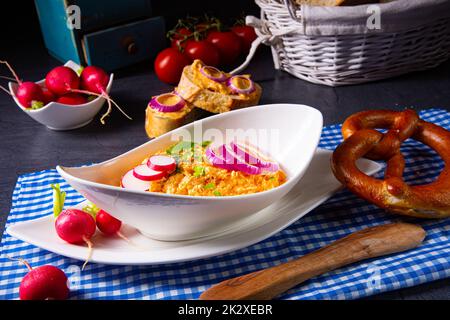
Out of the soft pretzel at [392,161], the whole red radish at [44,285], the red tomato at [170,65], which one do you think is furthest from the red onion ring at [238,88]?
the whole red radish at [44,285]

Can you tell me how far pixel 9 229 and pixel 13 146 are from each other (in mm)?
842

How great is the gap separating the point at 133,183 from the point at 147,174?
0.04 m

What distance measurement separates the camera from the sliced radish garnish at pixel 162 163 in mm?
1264

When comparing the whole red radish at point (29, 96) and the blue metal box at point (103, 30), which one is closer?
the whole red radish at point (29, 96)

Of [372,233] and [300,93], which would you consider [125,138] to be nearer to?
[300,93]

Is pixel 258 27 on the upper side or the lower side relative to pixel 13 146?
upper

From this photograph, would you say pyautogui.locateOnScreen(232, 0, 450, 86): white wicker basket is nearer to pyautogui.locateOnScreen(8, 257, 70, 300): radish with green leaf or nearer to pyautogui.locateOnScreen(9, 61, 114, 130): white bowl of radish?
pyautogui.locateOnScreen(9, 61, 114, 130): white bowl of radish

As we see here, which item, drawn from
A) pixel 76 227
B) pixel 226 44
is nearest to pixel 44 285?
pixel 76 227

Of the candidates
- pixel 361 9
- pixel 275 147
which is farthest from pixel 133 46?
pixel 275 147

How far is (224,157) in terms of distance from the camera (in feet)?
4.29

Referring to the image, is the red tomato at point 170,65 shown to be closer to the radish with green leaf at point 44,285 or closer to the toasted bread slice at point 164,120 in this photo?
the toasted bread slice at point 164,120

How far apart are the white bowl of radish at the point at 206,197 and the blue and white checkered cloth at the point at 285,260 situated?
9 cm

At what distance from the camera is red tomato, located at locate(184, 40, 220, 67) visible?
8.19ft

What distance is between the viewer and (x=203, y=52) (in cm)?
250
